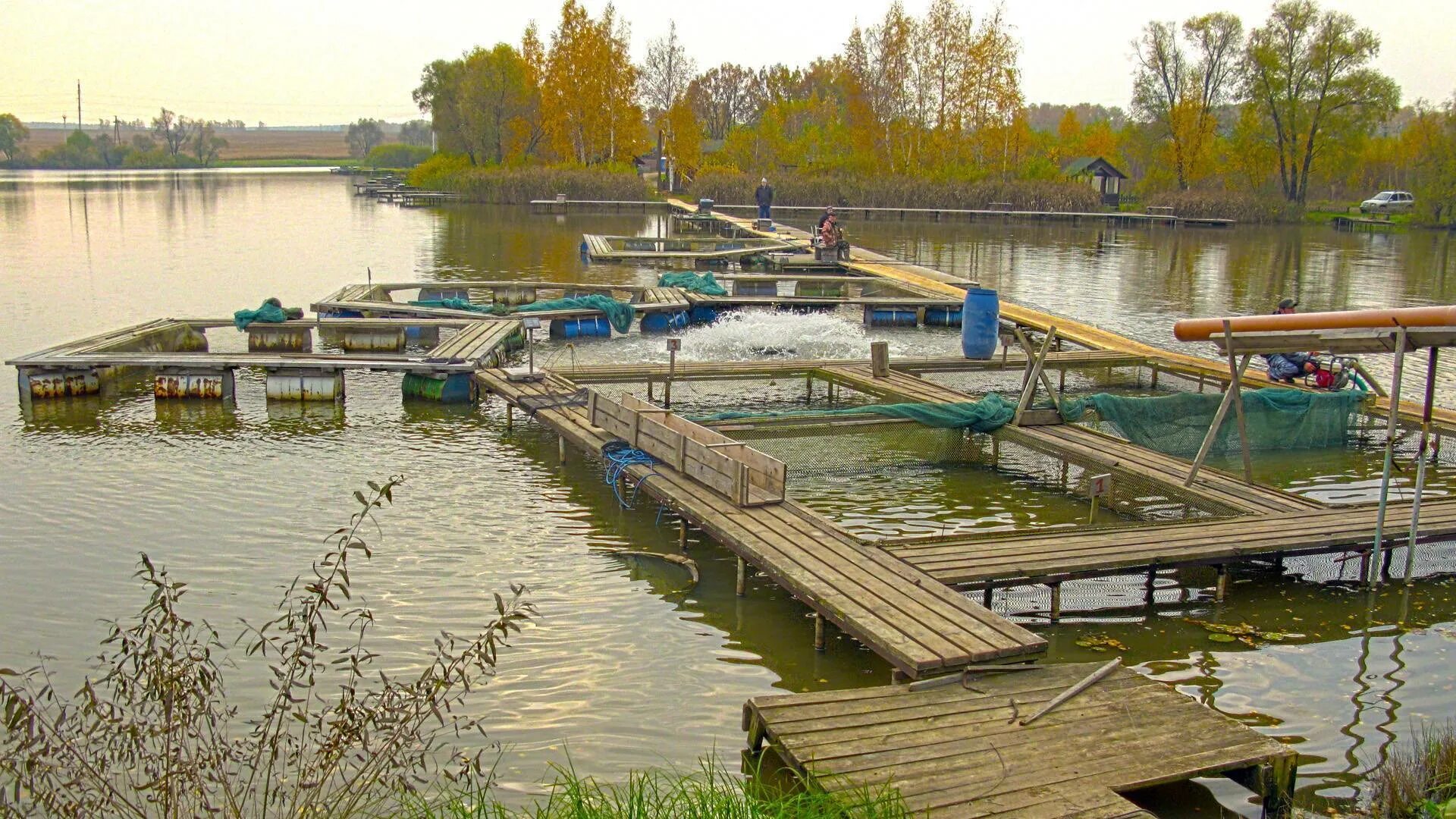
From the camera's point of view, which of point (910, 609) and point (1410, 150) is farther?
point (1410, 150)

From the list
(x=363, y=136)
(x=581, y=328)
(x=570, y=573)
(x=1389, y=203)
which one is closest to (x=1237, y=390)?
(x=570, y=573)

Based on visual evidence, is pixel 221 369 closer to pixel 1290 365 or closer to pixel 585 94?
pixel 1290 365

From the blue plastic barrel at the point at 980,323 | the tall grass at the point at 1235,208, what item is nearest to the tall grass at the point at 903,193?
the tall grass at the point at 1235,208

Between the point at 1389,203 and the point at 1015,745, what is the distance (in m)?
61.7

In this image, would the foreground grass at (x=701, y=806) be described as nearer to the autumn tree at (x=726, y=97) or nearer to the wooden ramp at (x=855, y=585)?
the wooden ramp at (x=855, y=585)

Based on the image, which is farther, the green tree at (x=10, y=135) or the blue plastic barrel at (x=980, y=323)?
→ the green tree at (x=10, y=135)

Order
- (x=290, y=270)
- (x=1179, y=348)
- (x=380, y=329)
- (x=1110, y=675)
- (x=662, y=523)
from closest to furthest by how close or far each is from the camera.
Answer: (x=1110, y=675) < (x=662, y=523) < (x=380, y=329) < (x=1179, y=348) < (x=290, y=270)

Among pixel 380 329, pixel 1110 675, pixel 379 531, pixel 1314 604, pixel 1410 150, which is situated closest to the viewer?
pixel 1110 675

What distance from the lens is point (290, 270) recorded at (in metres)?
28.5

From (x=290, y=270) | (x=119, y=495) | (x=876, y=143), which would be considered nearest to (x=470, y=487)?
(x=119, y=495)

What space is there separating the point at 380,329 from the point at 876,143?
51.5 meters

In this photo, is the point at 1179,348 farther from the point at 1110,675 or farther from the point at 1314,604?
the point at 1110,675

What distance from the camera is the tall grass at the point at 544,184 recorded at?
54312mm

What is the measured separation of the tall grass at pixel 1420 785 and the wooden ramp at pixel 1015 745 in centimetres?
39
